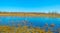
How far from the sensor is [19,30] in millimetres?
6965

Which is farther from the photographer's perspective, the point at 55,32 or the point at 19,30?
the point at 55,32

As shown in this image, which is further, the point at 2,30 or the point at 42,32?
the point at 2,30

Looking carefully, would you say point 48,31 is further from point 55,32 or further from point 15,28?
point 15,28

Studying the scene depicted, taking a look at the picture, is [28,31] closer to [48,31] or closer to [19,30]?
[19,30]

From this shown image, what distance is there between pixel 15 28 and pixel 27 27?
1.72 ft

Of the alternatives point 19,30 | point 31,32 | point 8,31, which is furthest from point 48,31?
point 8,31

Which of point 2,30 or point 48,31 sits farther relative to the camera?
point 2,30

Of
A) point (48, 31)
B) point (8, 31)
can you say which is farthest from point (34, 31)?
point (8, 31)

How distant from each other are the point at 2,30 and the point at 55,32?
92.1 inches

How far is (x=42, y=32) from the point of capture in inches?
272

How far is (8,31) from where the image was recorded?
7.16 meters

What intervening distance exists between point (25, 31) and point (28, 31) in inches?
5.1

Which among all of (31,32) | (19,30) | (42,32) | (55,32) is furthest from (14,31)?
(55,32)

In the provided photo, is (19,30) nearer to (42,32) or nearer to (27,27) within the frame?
(27,27)
